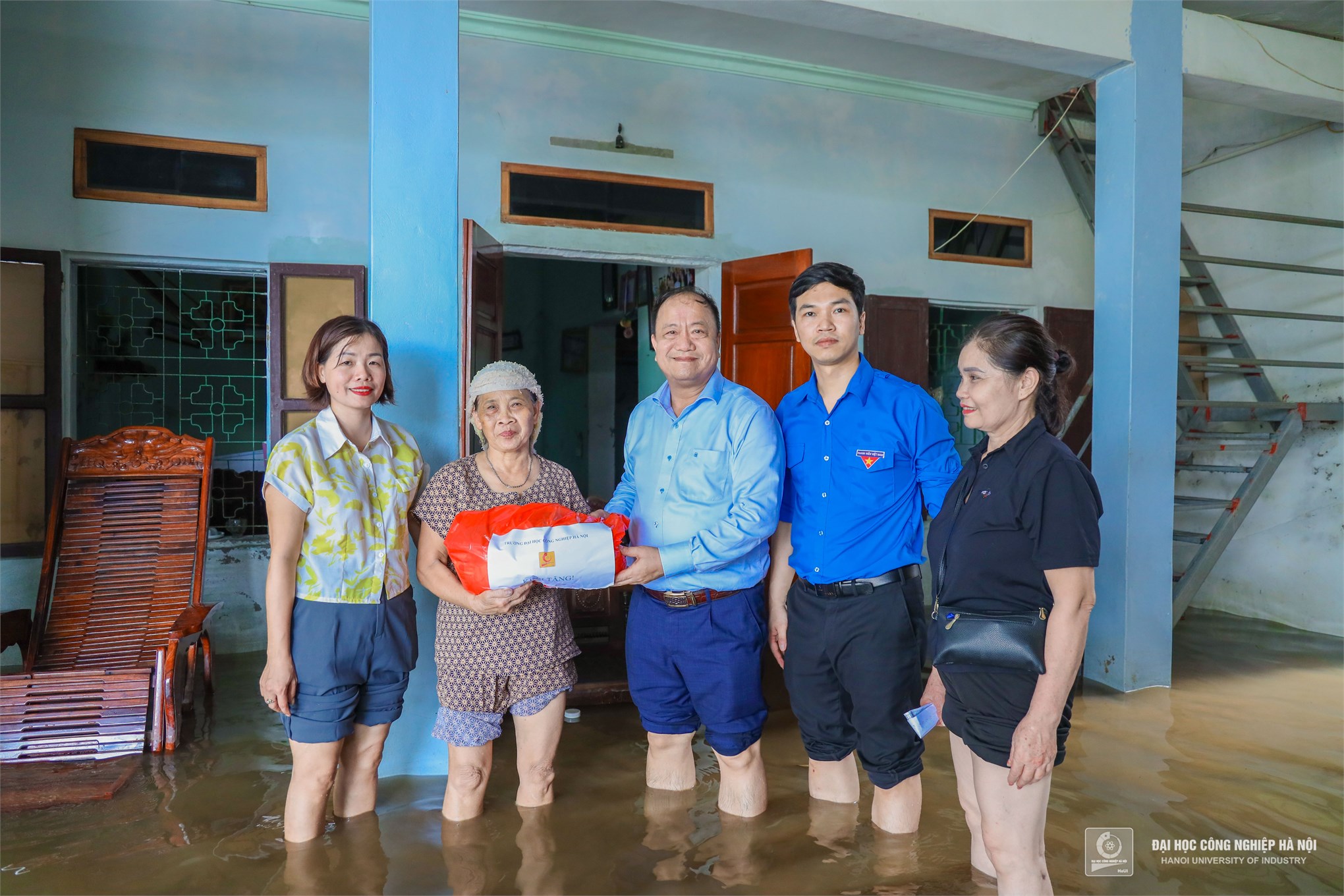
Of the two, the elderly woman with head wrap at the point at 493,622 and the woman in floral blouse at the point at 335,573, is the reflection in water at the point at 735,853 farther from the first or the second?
the woman in floral blouse at the point at 335,573

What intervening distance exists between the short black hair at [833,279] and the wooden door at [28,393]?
4157 millimetres

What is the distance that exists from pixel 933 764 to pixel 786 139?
4183 mm

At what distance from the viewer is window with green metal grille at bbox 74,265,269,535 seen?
16.2 feet

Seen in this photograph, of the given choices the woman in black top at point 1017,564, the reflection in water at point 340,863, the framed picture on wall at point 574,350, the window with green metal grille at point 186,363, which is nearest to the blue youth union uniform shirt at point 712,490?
the woman in black top at point 1017,564

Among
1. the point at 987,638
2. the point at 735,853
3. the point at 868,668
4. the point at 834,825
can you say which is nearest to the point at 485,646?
the point at 735,853

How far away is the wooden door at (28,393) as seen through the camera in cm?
445

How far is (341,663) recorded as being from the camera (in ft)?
8.39

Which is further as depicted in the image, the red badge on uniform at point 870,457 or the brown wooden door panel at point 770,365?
the brown wooden door panel at point 770,365

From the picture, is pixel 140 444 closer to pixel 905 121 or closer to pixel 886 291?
pixel 886 291

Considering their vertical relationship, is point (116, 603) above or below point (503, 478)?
below

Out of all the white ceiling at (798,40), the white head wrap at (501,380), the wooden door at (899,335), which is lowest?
the white head wrap at (501,380)

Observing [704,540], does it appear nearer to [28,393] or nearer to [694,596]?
[694,596]

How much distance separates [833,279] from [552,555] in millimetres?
1182
